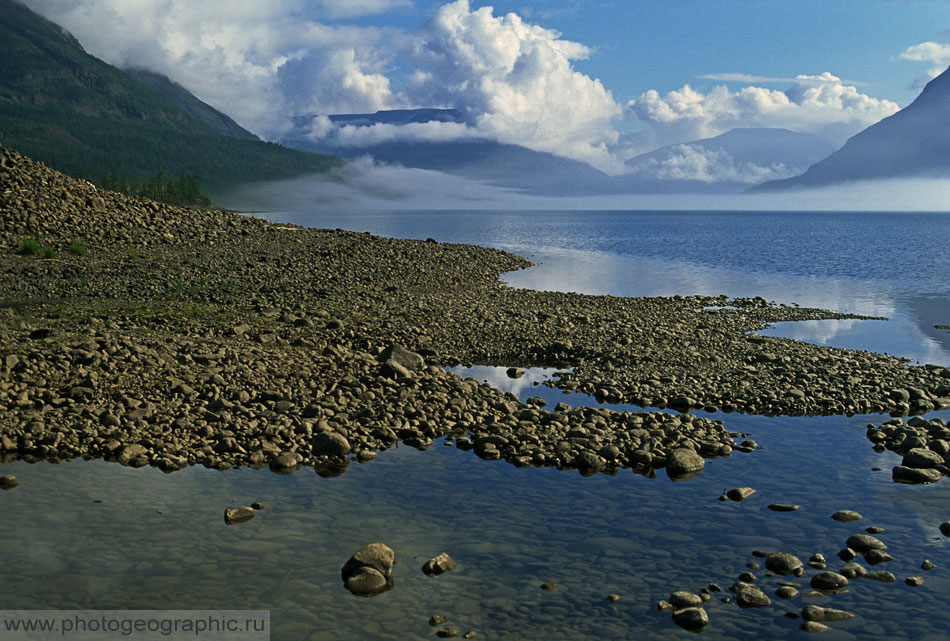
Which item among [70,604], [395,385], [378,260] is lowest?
[70,604]

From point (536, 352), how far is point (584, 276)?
31.8 meters

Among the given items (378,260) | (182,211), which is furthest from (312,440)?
(182,211)

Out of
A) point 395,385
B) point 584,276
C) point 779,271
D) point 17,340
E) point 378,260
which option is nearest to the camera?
point 395,385

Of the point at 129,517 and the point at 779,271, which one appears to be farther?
the point at 779,271

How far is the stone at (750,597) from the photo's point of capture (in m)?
9.50

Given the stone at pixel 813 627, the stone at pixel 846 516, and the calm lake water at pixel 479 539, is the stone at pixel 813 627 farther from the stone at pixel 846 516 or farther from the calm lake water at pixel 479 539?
the stone at pixel 846 516

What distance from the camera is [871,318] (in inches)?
1442

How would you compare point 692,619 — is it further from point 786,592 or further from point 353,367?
point 353,367

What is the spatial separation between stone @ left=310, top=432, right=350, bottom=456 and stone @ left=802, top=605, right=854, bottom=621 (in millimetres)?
8443

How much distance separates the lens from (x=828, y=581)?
994 cm

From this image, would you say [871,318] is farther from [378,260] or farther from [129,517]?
[129,517]

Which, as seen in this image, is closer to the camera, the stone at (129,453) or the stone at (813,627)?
the stone at (813,627)

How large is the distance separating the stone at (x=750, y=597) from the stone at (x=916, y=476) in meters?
5.90

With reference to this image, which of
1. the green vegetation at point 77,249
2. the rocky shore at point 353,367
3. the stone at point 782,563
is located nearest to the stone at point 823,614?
the stone at point 782,563
